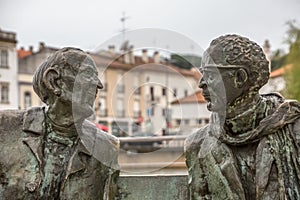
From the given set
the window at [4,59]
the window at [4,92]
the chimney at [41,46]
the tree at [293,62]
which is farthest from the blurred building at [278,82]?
the window at [4,59]

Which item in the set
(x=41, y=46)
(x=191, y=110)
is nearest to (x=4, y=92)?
(x=41, y=46)

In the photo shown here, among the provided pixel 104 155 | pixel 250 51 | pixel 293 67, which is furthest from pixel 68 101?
pixel 293 67

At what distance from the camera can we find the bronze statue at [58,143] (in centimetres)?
311

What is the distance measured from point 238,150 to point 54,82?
1014 mm

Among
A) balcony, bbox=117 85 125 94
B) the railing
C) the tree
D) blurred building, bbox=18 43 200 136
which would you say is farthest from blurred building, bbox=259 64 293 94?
balcony, bbox=117 85 125 94

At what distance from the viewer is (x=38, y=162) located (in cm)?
311

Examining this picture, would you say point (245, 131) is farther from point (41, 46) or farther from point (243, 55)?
point (41, 46)

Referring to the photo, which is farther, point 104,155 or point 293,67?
point 293,67

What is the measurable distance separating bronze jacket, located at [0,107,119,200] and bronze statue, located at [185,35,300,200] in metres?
0.54

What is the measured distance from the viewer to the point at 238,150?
121 inches

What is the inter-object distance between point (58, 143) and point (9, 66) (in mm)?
38943

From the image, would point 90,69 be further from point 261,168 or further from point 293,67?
point 293,67

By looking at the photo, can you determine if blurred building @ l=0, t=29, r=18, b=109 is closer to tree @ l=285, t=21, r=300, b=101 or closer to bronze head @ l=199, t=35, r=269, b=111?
tree @ l=285, t=21, r=300, b=101

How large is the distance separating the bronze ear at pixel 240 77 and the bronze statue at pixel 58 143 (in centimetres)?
73
